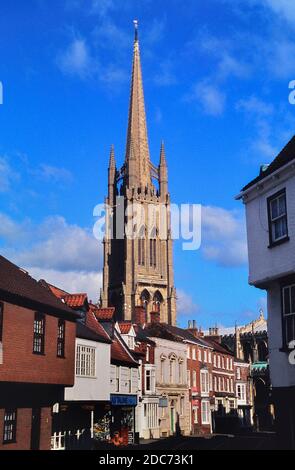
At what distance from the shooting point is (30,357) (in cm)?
2397

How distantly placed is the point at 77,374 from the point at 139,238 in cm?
9256

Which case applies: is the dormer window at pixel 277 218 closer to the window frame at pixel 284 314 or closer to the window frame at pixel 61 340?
the window frame at pixel 284 314

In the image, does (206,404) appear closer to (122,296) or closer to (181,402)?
(181,402)

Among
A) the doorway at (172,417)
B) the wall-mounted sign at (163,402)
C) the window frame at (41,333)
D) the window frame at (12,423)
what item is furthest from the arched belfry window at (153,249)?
the window frame at (12,423)

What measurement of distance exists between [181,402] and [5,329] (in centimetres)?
3518

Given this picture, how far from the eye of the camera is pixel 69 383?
2730cm

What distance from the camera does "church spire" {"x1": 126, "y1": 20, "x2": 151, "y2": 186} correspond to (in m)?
132

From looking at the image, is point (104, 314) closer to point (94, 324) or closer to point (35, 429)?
point (94, 324)

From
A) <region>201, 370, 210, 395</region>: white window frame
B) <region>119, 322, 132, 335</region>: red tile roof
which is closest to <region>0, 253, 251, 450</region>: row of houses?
<region>119, 322, 132, 335</region>: red tile roof

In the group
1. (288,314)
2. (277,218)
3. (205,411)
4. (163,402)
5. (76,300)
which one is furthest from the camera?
(205,411)

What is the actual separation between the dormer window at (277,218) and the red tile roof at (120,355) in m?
18.0

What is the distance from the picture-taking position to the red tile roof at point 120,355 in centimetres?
3678

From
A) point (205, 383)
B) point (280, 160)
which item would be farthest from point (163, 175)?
point (280, 160)
